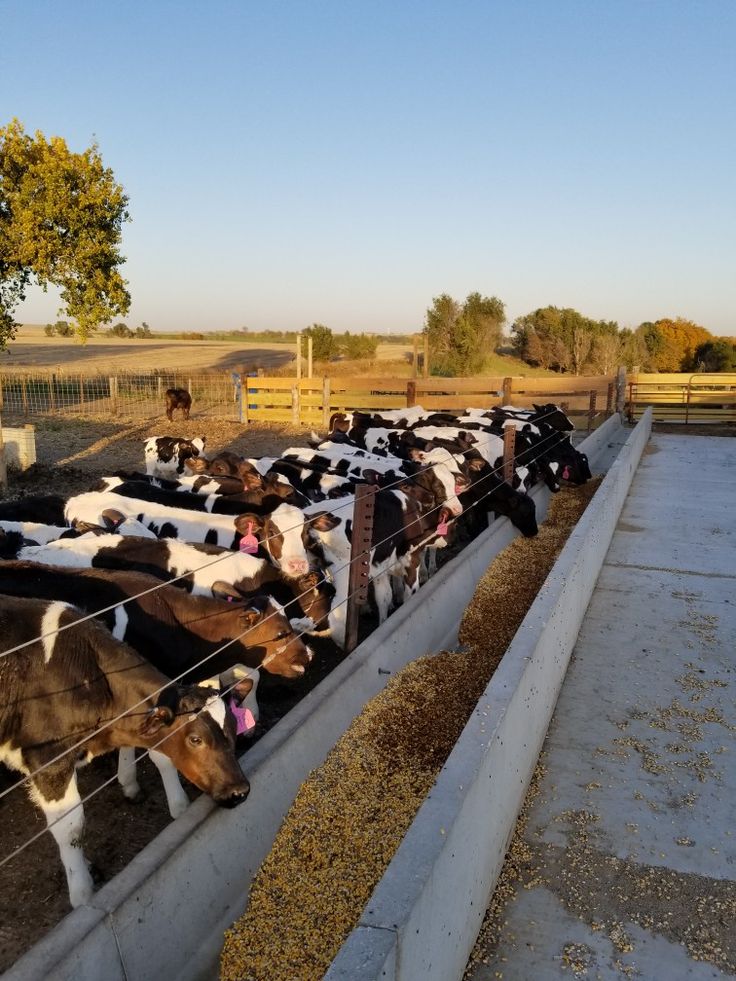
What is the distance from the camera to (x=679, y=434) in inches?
948

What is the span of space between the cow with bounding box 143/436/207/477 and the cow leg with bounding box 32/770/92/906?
9908 mm

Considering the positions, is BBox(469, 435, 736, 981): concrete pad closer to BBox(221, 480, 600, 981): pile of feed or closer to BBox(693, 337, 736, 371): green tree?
BBox(221, 480, 600, 981): pile of feed

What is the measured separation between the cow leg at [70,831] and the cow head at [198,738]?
446 mm

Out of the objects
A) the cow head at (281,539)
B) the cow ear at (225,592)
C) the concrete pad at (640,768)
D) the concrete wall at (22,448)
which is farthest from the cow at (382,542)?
the concrete wall at (22,448)

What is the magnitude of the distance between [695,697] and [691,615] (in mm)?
1812

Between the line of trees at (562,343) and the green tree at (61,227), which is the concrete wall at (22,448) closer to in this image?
the green tree at (61,227)

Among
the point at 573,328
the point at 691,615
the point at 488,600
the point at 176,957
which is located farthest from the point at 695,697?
the point at 573,328

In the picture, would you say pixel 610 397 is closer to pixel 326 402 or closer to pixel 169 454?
pixel 326 402

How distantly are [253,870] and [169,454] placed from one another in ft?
34.5

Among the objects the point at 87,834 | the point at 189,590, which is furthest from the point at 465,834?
the point at 189,590

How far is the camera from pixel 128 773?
185 inches

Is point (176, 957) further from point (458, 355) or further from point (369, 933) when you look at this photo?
point (458, 355)

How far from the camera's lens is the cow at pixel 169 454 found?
45.0 ft

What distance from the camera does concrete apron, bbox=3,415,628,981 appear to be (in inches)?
120
